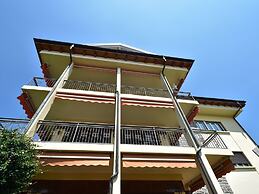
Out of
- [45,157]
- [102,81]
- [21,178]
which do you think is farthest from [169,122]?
[21,178]

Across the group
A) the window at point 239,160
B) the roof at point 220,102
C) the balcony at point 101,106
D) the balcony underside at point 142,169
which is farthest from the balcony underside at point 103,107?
the window at point 239,160

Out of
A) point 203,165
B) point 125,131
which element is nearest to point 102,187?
point 125,131

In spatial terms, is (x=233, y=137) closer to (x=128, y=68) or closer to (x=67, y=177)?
(x=128, y=68)

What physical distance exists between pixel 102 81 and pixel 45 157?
762 centimetres

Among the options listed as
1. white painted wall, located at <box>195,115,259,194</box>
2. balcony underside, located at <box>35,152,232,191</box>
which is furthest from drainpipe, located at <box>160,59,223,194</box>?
white painted wall, located at <box>195,115,259,194</box>

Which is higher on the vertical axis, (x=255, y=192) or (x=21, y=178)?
(x=255, y=192)

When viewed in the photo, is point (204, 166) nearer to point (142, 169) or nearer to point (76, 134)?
point (142, 169)

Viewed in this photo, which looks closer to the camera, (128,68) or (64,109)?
(64,109)

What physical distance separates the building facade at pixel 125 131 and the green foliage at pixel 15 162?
1.41 metres

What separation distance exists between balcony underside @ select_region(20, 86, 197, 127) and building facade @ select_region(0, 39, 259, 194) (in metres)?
0.05

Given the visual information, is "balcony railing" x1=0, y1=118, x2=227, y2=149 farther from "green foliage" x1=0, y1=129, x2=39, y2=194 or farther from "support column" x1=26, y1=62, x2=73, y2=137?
"green foliage" x1=0, y1=129, x2=39, y2=194

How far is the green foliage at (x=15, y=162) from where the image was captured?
4.62 meters

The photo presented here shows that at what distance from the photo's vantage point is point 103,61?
40.6ft

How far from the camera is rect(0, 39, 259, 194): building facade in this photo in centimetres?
720
